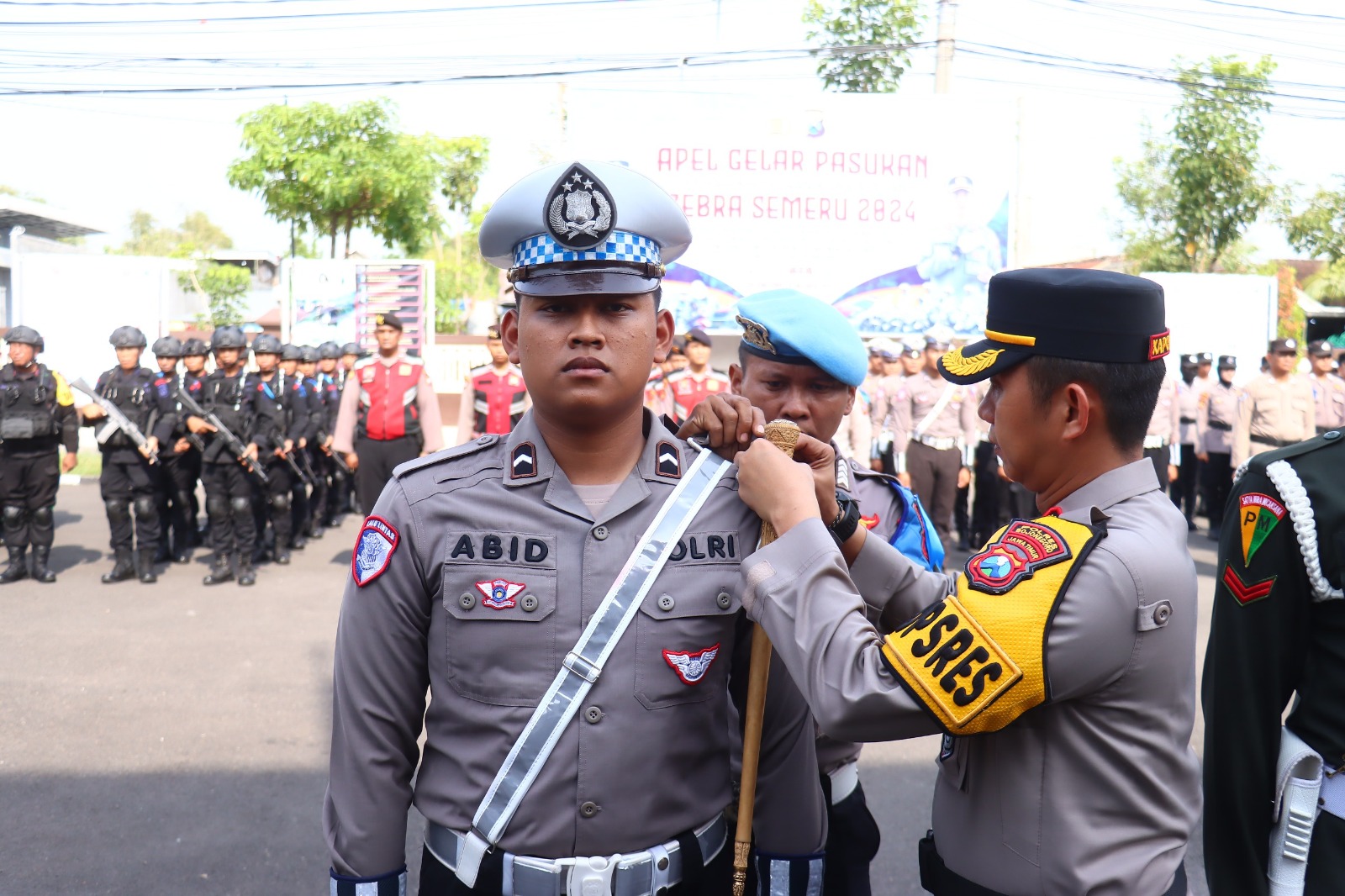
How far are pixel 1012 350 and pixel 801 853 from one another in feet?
3.17

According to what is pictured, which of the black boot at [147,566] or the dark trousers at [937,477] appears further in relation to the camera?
the dark trousers at [937,477]

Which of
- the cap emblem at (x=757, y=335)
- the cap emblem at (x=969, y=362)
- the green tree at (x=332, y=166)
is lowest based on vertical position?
the cap emblem at (x=969, y=362)

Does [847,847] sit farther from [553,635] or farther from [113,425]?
[113,425]

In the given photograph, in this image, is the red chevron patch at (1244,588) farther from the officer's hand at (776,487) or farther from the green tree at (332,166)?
the green tree at (332,166)

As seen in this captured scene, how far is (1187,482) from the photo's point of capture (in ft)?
45.9

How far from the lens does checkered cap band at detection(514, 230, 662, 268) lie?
1871 mm

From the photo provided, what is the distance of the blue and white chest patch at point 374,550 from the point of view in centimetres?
183

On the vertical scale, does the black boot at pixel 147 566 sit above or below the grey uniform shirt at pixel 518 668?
below

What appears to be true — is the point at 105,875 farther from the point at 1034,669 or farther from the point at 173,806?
the point at 1034,669

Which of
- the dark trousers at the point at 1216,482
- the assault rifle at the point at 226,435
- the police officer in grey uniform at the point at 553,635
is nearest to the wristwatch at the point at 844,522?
the police officer in grey uniform at the point at 553,635

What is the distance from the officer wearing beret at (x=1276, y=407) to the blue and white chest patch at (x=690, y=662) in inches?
399

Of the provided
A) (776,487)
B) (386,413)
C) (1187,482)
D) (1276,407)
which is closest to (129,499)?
(386,413)

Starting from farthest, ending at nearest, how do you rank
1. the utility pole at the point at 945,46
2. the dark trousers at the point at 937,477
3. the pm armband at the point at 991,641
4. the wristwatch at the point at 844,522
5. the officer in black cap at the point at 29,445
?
the utility pole at the point at 945,46 < the dark trousers at the point at 937,477 < the officer in black cap at the point at 29,445 < the wristwatch at the point at 844,522 < the pm armband at the point at 991,641

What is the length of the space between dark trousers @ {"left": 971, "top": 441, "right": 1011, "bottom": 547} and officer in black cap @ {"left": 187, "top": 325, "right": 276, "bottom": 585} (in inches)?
269
